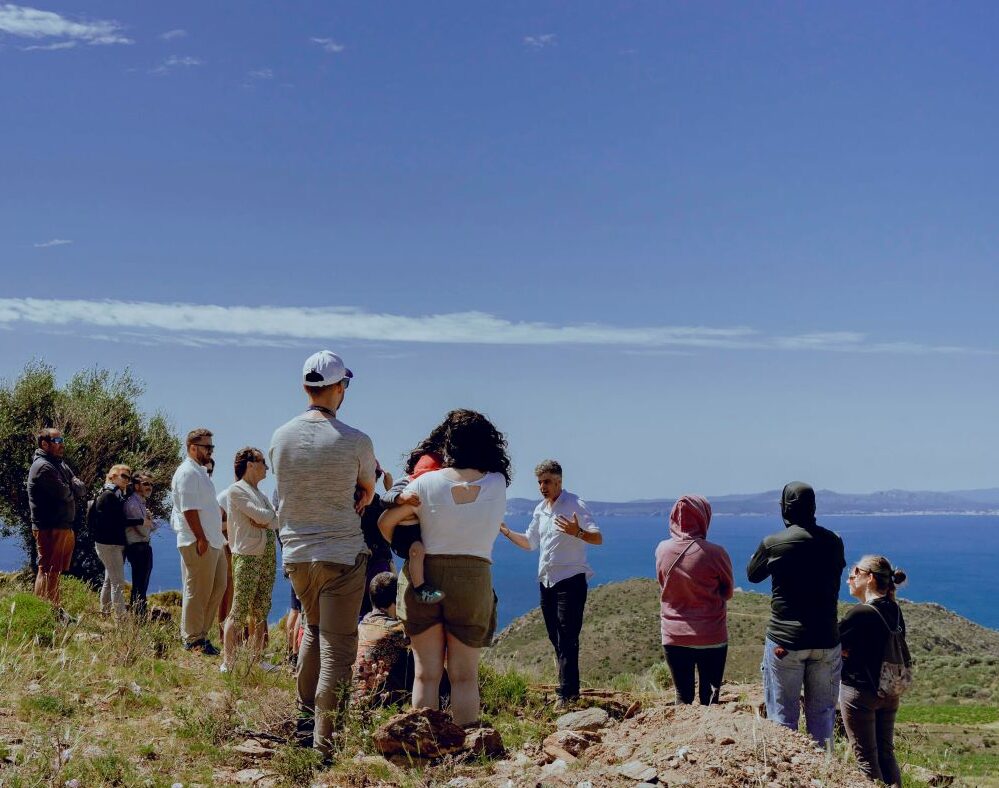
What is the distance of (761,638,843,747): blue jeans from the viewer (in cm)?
630

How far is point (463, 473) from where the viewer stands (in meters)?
5.86

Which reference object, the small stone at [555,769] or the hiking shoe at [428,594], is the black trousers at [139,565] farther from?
the small stone at [555,769]

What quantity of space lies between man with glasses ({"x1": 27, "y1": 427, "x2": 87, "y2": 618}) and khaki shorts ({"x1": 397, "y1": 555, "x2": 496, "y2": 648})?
578cm

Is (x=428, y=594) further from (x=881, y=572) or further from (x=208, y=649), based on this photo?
(x=208, y=649)

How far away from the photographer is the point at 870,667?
6.33 m

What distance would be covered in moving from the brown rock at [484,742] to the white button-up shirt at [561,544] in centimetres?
243

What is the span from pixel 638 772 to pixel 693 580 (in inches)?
94.3

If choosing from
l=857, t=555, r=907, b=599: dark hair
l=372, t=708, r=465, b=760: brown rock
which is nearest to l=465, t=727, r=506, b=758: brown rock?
l=372, t=708, r=465, b=760: brown rock

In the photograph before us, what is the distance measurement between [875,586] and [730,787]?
2.22m

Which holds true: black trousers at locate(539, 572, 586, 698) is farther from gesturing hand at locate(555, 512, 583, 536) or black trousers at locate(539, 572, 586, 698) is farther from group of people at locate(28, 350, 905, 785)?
gesturing hand at locate(555, 512, 583, 536)

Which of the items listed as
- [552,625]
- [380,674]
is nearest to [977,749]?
[552,625]

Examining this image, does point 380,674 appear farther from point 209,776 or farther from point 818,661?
point 818,661

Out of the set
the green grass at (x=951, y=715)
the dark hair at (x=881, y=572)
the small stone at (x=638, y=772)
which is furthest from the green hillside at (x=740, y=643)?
the small stone at (x=638, y=772)

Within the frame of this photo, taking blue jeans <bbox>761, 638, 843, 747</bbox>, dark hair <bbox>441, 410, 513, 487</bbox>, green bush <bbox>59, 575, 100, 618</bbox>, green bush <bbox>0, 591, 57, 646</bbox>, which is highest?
dark hair <bbox>441, 410, 513, 487</bbox>
